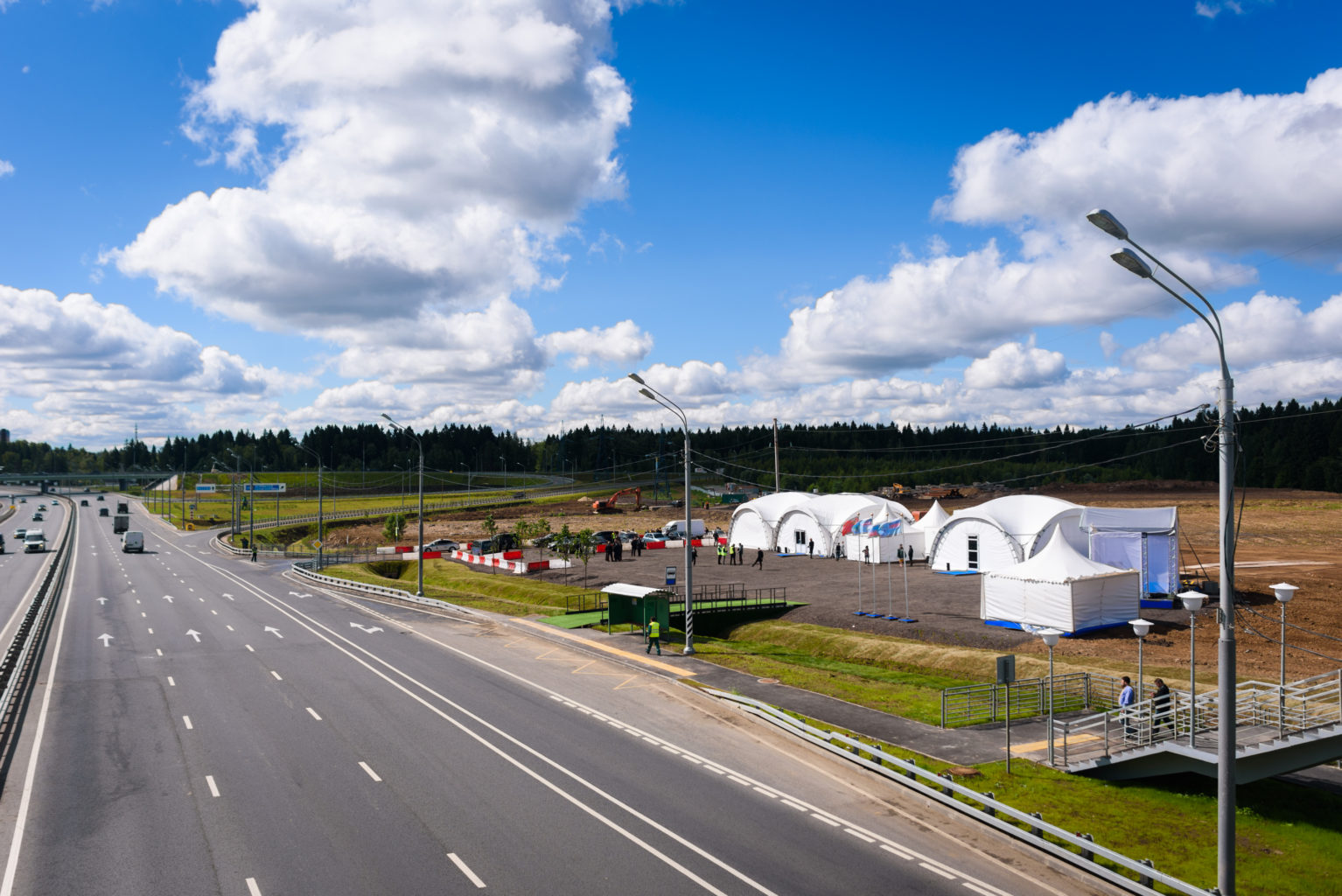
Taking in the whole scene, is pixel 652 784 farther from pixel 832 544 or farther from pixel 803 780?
pixel 832 544

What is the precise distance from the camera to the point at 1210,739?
56.5 feet

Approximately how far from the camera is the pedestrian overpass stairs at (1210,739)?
53.9 feet

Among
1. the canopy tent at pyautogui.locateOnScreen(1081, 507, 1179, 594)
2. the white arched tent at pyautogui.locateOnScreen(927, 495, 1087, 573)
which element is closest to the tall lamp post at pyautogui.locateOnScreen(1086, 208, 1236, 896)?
the canopy tent at pyautogui.locateOnScreen(1081, 507, 1179, 594)

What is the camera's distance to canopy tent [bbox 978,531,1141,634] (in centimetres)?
3175

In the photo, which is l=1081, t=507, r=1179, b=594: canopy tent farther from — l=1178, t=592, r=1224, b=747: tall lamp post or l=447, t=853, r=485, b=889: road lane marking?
l=447, t=853, r=485, b=889: road lane marking

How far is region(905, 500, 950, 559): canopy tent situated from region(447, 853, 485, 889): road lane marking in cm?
4453

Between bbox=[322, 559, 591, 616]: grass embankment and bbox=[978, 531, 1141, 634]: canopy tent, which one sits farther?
bbox=[322, 559, 591, 616]: grass embankment

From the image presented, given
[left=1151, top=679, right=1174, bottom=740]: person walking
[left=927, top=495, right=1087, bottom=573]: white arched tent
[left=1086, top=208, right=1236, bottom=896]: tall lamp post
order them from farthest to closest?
[left=927, top=495, right=1087, bottom=573]: white arched tent < [left=1151, top=679, right=1174, bottom=740]: person walking < [left=1086, top=208, right=1236, bottom=896]: tall lamp post

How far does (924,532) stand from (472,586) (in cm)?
2982

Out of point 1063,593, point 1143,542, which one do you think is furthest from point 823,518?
point 1063,593

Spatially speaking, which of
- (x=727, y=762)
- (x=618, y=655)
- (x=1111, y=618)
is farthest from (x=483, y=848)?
(x=1111, y=618)

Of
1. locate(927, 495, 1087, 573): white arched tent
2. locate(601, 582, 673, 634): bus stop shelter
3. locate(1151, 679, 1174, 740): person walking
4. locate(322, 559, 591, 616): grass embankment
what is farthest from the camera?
locate(322, 559, 591, 616): grass embankment

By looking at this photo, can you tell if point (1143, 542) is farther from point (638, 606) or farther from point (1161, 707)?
point (638, 606)

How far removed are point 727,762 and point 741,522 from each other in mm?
46498
